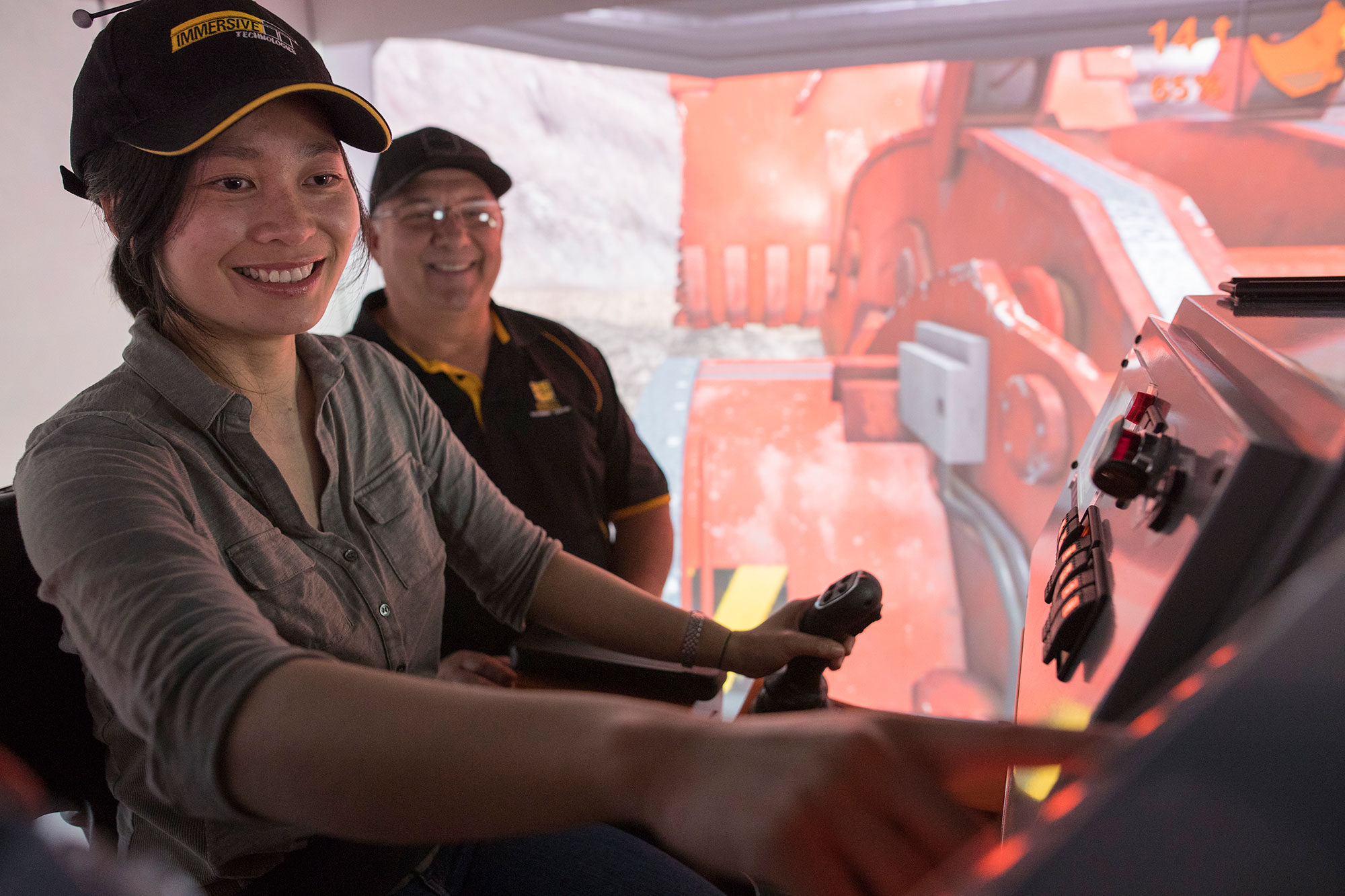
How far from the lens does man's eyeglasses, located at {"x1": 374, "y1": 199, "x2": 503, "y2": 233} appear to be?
1.58 meters

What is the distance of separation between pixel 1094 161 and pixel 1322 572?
2.49 metres

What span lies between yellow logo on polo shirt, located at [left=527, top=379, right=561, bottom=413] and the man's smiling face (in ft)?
0.66

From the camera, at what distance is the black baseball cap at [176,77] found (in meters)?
0.70

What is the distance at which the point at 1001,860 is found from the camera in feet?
0.99

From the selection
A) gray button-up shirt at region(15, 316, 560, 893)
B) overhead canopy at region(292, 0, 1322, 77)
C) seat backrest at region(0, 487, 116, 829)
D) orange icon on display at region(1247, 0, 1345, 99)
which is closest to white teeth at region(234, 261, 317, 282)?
gray button-up shirt at region(15, 316, 560, 893)

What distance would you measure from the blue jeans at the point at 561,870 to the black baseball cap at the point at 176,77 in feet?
2.50

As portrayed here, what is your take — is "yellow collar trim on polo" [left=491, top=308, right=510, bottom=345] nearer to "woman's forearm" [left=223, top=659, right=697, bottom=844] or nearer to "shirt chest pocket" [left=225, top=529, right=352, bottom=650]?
"shirt chest pocket" [left=225, top=529, right=352, bottom=650]

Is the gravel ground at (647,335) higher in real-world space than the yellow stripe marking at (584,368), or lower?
lower

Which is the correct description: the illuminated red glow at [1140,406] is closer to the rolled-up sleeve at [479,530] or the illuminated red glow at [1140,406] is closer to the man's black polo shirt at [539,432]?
the rolled-up sleeve at [479,530]

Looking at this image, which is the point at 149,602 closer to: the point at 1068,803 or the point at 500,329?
the point at 1068,803

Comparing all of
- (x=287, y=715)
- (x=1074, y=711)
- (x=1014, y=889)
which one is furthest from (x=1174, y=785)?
(x=287, y=715)

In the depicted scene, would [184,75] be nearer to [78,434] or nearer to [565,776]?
[78,434]

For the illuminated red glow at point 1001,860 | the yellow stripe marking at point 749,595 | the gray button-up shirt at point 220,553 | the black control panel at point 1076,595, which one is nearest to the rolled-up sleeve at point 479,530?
the gray button-up shirt at point 220,553

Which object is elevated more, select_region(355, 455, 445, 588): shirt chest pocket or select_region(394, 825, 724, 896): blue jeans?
select_region(355, 455, 445, 588): shirt chest pocket
